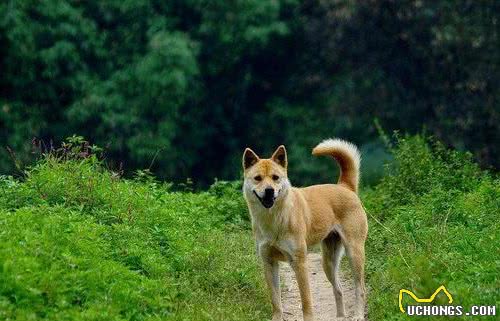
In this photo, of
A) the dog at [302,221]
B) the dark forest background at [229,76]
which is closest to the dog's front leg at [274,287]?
the dog at [302,221]

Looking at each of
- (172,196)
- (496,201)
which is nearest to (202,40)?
(172,196)

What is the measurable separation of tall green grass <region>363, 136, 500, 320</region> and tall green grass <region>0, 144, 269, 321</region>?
1.42m

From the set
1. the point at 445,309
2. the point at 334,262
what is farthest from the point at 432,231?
the point at 445,309

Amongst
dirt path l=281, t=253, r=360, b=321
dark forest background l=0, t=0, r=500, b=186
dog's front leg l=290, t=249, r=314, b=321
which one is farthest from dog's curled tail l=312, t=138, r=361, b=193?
dark forest background l=0, t=0, r=500, b=186

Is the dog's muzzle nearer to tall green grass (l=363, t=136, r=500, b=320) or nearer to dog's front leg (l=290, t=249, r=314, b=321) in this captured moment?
dog's front leg (l=290, t=249, r=314, b=321)

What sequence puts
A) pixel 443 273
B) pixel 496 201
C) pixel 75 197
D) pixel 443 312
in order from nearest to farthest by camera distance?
pixel 443 312 → pixel 443 273 → pixel 75 197 → pixel 496 201

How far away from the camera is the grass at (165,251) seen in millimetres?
9070

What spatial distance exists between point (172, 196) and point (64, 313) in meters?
5.88

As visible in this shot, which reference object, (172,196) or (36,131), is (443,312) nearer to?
(172,196)

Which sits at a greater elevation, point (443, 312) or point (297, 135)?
point (297, 135)

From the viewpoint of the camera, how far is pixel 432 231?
1173cm

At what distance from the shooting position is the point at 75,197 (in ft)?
38.6

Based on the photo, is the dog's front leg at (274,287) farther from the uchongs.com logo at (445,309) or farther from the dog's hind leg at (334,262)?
the uchongs.com logo at (445,309)

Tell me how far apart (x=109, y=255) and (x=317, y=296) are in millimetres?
2488
